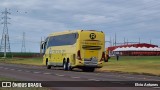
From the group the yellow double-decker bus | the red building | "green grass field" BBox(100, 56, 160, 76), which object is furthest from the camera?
the red building

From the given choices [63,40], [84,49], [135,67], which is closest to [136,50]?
[135,67]

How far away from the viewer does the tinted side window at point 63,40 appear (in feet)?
139

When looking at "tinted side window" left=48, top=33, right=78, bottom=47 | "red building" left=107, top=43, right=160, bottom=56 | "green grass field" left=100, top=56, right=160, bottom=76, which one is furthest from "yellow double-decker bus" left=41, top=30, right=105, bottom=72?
"red building" left=107, top=43, right=160, bottom=56

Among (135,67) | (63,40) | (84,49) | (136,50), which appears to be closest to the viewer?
(84,49)

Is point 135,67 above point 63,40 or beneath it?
beneath

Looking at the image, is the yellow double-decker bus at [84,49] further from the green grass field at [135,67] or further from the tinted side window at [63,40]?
the green grass field at [135,67]

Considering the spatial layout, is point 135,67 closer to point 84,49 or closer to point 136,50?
point 84,49

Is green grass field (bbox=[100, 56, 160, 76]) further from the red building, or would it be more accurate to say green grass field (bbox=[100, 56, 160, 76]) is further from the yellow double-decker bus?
the red building

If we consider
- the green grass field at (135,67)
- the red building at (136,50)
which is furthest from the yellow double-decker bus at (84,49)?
the red building at (136,50)

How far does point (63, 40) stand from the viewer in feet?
148

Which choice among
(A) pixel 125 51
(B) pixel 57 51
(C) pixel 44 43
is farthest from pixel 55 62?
(A) pixel 125 51

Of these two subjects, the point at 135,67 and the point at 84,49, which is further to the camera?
the point at 135,67

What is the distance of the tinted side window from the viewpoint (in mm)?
42500

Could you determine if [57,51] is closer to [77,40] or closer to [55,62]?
[55,62]
